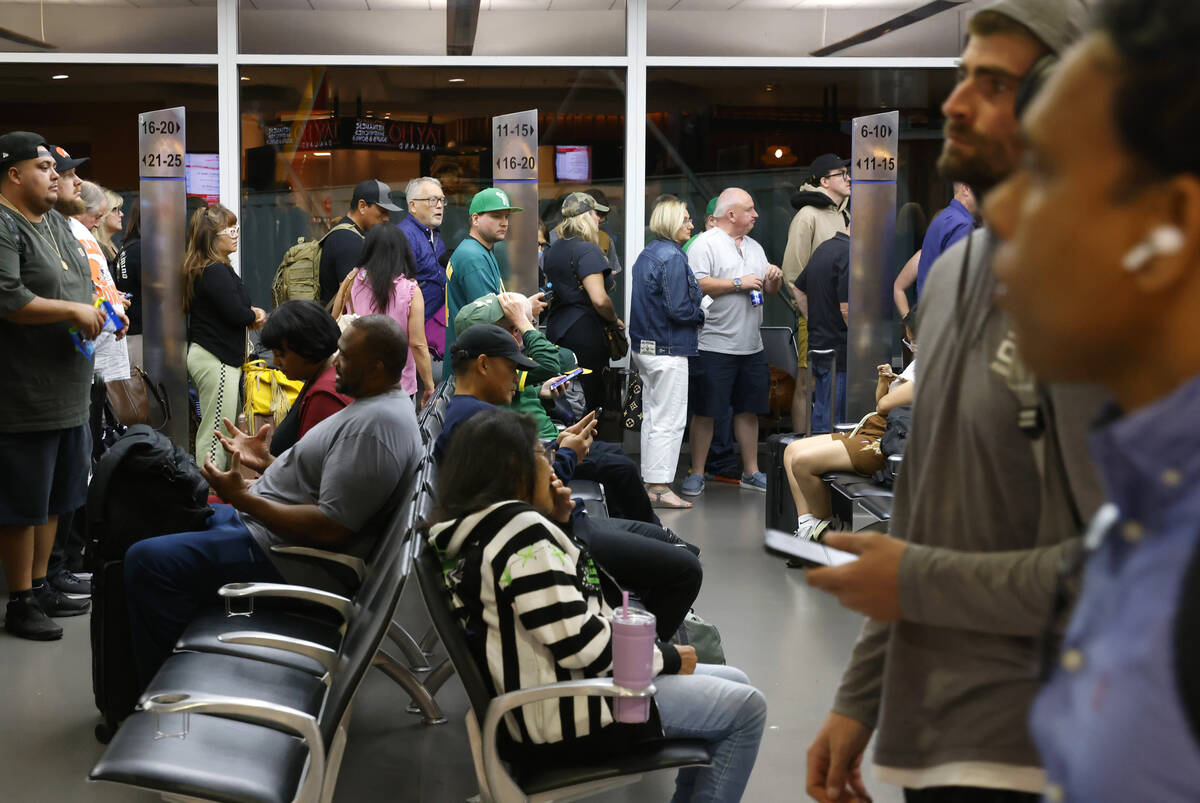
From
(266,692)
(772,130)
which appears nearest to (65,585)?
(266,692)

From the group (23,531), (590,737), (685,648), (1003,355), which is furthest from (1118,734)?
(23,531)

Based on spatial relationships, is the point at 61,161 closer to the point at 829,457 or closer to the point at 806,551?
the point at 829,457

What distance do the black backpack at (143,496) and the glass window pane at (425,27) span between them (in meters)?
5.88

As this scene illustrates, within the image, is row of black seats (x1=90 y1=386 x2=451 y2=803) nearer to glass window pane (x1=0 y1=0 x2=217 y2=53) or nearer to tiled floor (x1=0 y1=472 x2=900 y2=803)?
tiled floor (x1=0 y1=472 x2=900 y2=803)

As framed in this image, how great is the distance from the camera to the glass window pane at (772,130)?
9.12m

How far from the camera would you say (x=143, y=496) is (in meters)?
3.66

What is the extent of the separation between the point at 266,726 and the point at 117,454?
3.64 feet

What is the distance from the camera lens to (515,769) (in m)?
2.53

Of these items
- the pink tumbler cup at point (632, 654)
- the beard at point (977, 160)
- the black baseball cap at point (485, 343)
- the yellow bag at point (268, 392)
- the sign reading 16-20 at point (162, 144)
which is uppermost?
the sign reading 16-20 at point (162, 144)

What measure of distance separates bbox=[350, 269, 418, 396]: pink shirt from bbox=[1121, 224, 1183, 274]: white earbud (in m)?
5.75

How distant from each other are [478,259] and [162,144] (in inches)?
77.6

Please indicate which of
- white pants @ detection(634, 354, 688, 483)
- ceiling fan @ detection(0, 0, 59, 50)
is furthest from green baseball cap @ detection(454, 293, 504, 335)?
ceiling fan @ detection(0, 0, 59, 50)

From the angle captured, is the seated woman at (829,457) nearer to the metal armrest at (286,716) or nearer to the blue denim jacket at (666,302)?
the blue denim jacket at (666,302)

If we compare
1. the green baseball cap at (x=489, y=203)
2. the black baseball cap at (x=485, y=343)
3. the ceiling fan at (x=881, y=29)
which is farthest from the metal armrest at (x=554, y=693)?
the ceiling fan at (x=881, y=29)
